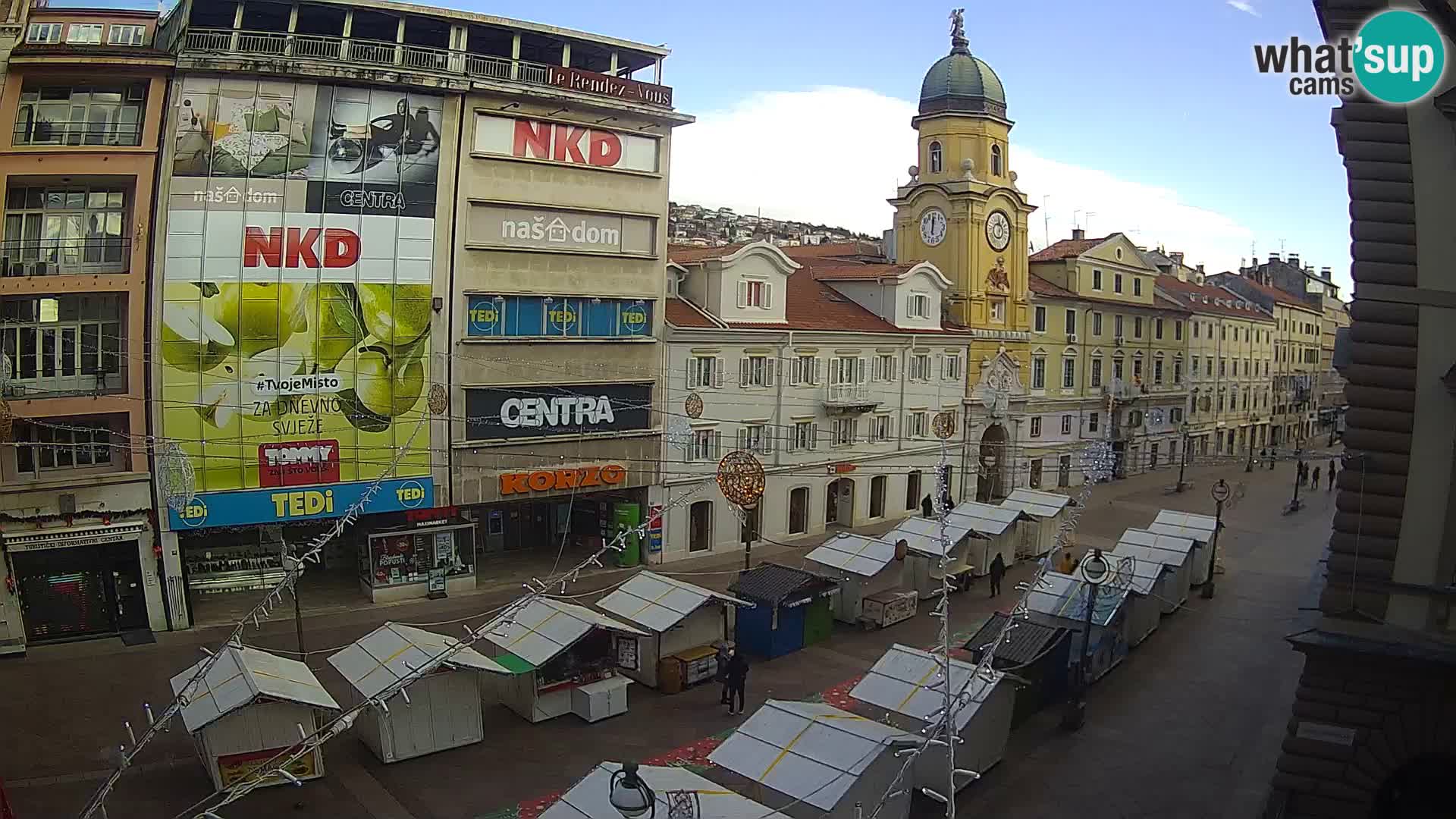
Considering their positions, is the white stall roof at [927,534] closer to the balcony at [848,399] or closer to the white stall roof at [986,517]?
the white stall roof at [986,517]

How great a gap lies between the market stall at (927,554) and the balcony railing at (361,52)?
18.1 meters

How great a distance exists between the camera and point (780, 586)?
87.6 ft

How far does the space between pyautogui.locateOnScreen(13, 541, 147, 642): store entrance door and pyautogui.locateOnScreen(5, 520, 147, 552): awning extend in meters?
0.32

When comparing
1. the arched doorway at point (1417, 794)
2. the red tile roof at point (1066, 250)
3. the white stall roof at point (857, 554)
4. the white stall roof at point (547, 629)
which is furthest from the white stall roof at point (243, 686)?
the red tile roof at point (1066, 250)

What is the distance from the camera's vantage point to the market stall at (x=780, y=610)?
26281 millimetres

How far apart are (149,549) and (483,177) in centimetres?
1411

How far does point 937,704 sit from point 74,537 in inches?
877

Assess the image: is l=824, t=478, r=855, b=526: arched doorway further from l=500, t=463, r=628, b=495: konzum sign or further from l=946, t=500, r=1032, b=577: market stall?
l=500, t=463, r=628, b=495: konzum sign

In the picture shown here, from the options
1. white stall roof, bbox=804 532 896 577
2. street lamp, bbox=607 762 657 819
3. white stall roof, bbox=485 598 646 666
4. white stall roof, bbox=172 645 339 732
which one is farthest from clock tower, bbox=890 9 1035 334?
street lamp, bbox=607 762 657 819

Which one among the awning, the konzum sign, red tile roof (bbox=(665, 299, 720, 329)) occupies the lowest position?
the awning

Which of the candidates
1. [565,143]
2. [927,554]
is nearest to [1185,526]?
[927,554]

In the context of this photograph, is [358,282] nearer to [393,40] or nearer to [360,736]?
[393,40]

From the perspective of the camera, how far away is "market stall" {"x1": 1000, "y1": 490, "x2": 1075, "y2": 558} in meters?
36.8

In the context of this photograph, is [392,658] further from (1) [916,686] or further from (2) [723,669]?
(1) [916,686]
